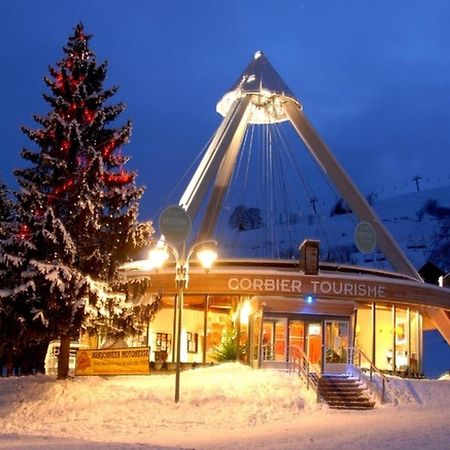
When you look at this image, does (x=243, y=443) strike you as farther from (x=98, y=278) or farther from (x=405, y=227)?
(x=405, y=227)

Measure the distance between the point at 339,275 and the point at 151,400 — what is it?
1232 centimetres

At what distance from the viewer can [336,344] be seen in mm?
30531

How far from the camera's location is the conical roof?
144 feet

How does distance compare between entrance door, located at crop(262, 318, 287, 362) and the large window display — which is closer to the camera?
entrance door, located at crop(262, 318, 287, 362)

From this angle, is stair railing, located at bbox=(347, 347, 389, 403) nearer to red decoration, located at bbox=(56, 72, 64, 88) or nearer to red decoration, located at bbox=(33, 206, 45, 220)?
red decoration, located at bbox=(33, 206, 45, 220)

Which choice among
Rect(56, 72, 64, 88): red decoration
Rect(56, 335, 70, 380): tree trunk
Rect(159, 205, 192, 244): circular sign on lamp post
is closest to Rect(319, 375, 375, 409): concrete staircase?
Rect(159, 205, 192, 244): circular sign on lamp post

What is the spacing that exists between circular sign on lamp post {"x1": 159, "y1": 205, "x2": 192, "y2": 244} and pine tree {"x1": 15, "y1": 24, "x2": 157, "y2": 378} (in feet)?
7.22

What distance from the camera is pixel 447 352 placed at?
70.9 meters

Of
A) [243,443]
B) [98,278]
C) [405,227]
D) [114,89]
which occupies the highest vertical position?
[405,227]

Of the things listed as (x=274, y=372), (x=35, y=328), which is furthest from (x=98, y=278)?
(x=274, y=372)

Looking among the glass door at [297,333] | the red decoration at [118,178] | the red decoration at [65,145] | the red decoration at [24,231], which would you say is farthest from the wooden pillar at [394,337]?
the red decoration at [24,231]

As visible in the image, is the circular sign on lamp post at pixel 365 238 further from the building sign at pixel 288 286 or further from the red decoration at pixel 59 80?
the red decoration at pixel 59 80

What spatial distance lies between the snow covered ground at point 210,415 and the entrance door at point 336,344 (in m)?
2.86

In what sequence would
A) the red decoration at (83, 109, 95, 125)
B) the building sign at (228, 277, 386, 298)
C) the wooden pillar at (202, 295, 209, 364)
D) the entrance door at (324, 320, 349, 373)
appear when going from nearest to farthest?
1. the red decoration at (83, 109, 95, 125)
2. the entrance door at (324, 320, 349, 373)
3. the building sign at (228, 277, 386, 298)
4. the wooden pillar at (202, 295, 209, 364)
